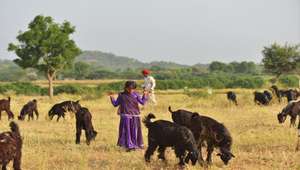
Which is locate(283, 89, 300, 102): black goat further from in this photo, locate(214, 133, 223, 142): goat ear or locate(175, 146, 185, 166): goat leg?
locate(175, 146, 185, 166): goat leg

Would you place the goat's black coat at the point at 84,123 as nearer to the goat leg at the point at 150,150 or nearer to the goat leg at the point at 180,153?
the goat leg at the point at 150,150

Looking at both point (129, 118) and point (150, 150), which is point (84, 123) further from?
point (150, 150)

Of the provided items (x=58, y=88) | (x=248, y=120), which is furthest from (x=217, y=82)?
(x=248, y=120)

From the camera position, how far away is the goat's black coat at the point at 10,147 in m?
9.33

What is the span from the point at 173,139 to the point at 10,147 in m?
3.53

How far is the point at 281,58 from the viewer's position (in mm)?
51375

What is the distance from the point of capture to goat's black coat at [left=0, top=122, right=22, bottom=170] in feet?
30.6

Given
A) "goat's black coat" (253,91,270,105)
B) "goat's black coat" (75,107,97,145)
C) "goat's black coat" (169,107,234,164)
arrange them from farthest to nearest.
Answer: "goat's black coat" (253,91,270,105) → "goat's black coat" (75,107,97,145) → "goat's black coat" (169,107,234,164)

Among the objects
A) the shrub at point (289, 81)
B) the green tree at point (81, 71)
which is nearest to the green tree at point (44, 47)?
the shrub at point (289, 81)

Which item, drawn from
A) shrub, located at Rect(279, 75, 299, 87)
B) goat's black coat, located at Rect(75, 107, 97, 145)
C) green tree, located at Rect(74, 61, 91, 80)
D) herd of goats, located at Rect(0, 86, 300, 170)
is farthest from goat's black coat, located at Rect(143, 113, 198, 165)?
green tree, located at Rect(74, 61, 91, 80)

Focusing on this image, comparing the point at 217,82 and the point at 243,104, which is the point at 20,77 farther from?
the point at 243,104

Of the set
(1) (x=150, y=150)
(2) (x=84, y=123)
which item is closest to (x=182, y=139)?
(1) (x=150, y=150)

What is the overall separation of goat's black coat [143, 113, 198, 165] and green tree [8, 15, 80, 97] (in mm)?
35518

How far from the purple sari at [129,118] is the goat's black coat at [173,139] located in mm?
2087
